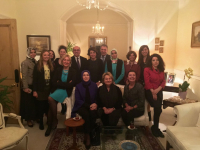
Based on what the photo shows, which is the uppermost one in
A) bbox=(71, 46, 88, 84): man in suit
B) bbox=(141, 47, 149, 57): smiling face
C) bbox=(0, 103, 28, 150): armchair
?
bbox=(141, 47, 149, 57): smiling face

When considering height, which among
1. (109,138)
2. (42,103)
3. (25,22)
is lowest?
(109,138)

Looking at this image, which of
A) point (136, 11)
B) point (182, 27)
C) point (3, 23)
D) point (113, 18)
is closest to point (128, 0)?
point (136, 11)

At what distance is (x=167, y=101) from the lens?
321 cm

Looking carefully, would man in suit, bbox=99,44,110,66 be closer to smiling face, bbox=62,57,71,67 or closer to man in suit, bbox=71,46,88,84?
man in suit, bbox=71,46,88,84

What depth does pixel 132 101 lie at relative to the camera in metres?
2.79

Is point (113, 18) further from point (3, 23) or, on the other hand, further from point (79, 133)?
point (79, 133)

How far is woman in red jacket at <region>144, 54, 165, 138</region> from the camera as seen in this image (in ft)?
9.36

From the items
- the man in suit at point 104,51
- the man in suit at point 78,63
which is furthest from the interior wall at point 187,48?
the man in suit at point 78,63

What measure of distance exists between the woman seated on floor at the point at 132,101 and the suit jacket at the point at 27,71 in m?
1.87

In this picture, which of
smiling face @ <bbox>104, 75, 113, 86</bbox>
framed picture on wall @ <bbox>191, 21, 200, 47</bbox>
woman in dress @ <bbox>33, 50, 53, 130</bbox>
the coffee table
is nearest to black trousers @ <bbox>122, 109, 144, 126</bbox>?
the coffee table

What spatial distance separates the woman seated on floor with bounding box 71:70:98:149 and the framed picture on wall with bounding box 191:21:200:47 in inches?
111

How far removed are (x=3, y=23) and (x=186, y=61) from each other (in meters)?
4.48

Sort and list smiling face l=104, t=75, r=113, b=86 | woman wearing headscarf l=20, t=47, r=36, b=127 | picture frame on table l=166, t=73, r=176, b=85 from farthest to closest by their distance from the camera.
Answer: picture frame on table l=166, t=73, r=176, b=85, woman wearing headscarf l=20, t=47, r=36, b=127, smiling face l=104, t=75, r=113, b=86

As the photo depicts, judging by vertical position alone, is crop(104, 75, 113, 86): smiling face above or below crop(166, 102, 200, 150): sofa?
above
